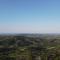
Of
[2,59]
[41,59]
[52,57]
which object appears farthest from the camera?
[2,59]

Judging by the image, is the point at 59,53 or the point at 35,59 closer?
the point at 35,59

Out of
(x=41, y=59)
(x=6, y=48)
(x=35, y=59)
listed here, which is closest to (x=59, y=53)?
(x=41, y=59)

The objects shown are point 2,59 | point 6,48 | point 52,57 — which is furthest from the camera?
point 6,48

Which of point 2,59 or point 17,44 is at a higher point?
point 17,44

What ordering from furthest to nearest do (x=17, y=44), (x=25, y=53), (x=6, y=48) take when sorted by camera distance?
(x=6, y=48) → (x=17, y=44) → (x=25, y=53)

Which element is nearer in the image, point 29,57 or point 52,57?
point 29,57

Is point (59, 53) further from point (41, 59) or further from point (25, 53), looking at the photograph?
point (25, 53)

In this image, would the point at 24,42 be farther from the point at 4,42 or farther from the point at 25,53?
the point at 25,53

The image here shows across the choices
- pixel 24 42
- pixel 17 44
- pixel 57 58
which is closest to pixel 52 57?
pixel 57 58

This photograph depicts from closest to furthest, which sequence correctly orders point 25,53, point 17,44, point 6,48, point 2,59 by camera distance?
point 25,53 → point 2,59 → point 17,44 → point 6,48
